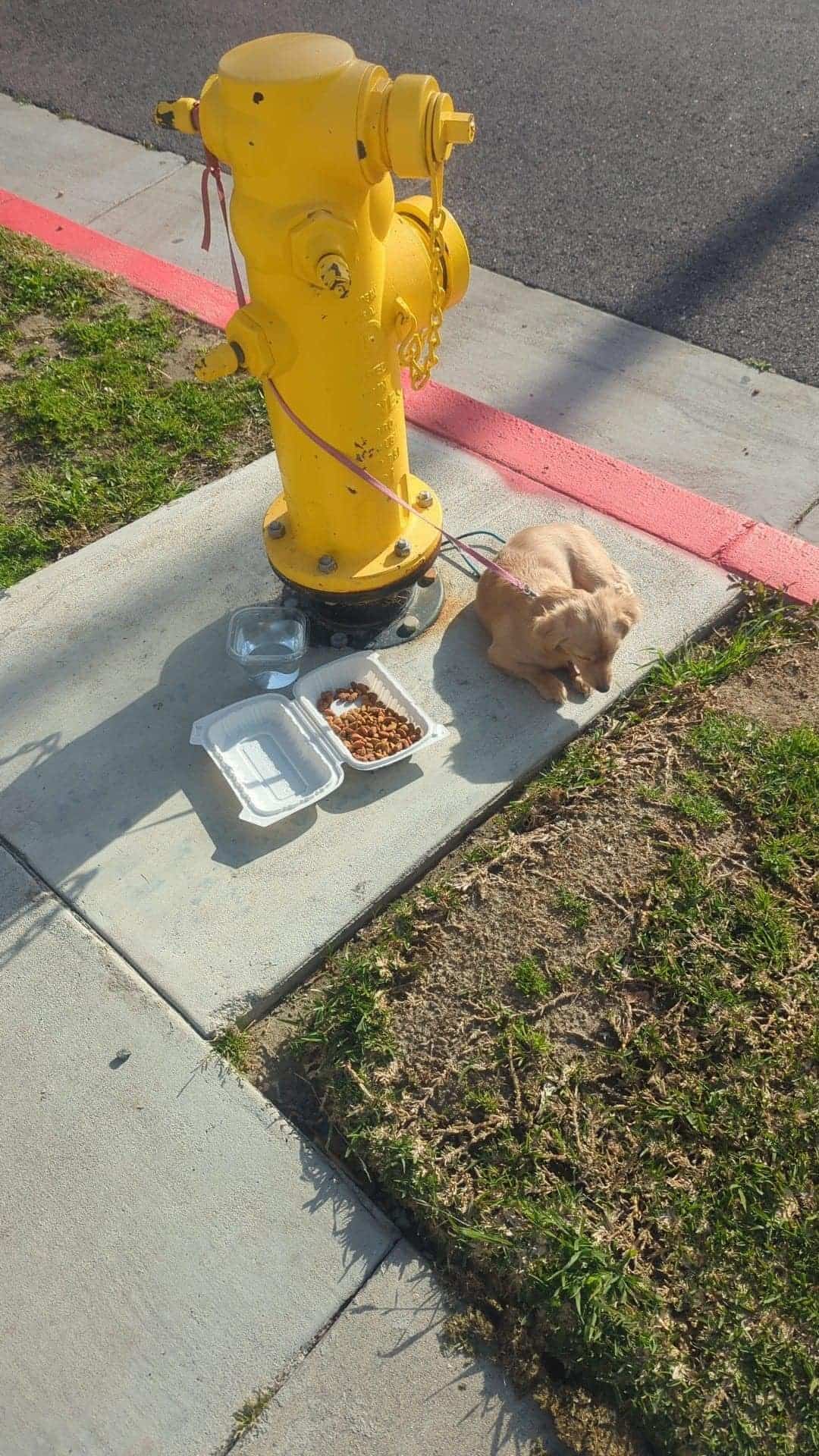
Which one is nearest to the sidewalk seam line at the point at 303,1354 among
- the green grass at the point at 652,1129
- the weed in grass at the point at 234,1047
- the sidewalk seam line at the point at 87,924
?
the green grass at the point at 652,1129

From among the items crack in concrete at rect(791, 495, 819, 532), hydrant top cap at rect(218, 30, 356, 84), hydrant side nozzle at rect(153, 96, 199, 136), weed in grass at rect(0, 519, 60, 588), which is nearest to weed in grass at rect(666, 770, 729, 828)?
crack in concrete at rect(791, 495, 819, 532)

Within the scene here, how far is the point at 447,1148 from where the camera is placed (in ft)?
7.92

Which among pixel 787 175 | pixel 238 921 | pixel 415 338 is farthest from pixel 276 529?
pixel 787 175

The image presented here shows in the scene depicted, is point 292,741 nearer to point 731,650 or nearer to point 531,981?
point 531,981

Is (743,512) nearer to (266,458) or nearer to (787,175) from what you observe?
(266,458)

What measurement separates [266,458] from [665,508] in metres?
1.66

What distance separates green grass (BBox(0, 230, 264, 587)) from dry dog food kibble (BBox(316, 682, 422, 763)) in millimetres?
1454

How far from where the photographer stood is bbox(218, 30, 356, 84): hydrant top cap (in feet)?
7.49

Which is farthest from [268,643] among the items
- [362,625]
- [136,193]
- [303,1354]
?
[136,193]

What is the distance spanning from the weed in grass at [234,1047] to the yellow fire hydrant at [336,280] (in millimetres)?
1398

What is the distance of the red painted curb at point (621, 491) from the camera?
3.79 meters

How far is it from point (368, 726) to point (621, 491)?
1.64 m

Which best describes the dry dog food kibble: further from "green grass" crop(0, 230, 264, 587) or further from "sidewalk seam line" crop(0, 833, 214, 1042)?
"green grass" crop(0, 230, 264, 587)

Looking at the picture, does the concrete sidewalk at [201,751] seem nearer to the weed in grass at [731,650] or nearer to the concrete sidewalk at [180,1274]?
the weed in grass at [731,650]
